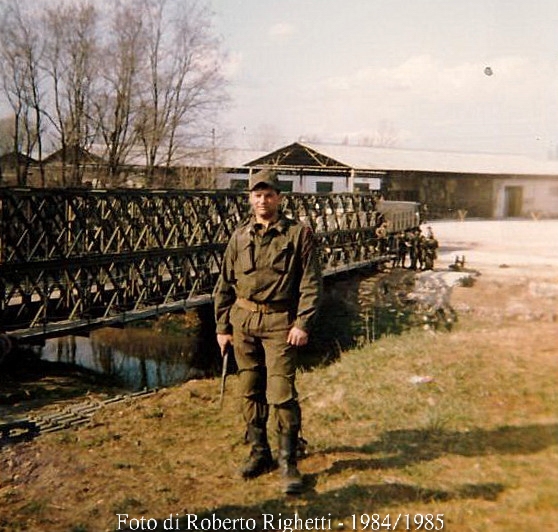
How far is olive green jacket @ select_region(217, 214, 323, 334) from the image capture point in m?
4.34

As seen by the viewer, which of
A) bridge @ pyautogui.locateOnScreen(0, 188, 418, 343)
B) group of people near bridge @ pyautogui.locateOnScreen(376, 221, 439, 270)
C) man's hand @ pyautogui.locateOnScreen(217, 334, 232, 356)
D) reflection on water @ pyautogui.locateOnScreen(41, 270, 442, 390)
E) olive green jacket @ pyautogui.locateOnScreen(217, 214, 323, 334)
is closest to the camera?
olive green jacket @ pyautogui.locateOnScreen(217, 214, 323, 334)

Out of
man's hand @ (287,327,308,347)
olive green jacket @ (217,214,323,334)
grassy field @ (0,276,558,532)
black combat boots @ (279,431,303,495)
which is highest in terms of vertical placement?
olive green jacket @ (217,214,323,334)

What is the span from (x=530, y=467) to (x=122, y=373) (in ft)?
30.7

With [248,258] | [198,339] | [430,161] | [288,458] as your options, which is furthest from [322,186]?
[288,458]

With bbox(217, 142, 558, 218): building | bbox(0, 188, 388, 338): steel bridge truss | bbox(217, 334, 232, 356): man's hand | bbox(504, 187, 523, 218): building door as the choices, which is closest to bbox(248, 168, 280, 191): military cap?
bbox(217, 334, 232, 356): man's hand

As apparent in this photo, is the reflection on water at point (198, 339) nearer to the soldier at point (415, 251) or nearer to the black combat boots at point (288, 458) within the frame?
the soldier at point (415, 251)

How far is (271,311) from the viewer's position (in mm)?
4406

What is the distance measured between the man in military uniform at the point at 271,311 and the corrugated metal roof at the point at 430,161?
27.4 m

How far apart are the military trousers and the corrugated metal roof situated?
2750 centimetres

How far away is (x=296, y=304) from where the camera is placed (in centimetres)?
446

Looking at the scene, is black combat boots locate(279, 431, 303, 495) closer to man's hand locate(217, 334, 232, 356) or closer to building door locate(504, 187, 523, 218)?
man's hand locate(217, 334, 232, 356)

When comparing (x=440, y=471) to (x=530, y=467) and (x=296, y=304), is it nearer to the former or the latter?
(x=530, y=467)

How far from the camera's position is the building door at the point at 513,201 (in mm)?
39500

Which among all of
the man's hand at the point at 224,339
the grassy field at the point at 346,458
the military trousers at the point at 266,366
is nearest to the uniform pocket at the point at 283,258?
the military trousers at the point at 266,366
